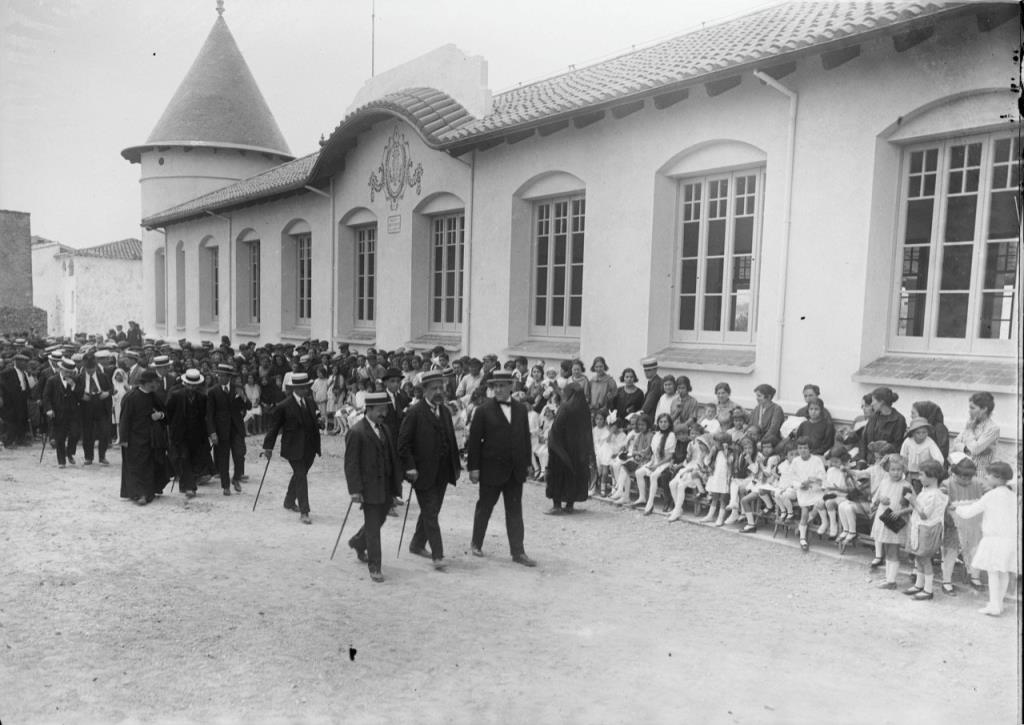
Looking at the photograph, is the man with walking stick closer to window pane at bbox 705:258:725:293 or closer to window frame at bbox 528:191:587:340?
window frame at bbox 528:191:587:340

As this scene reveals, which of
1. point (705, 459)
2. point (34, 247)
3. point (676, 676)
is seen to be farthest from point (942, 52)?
point (34, 247)

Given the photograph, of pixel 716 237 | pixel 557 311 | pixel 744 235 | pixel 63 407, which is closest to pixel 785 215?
pixel 744 235

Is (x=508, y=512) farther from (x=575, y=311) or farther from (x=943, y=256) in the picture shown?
(x=575, y=311)

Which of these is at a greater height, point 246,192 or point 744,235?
point 246,192

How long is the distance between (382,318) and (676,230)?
27.0 ft

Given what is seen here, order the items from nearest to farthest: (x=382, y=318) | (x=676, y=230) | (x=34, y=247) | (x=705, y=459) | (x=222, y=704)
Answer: (x=222, y=704) < (x=705, y=459) < (x=676, y=230) < (x=382, y=318) < (x=34, y=247)

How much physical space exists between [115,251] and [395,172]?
26.0 m

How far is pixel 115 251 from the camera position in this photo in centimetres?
3631

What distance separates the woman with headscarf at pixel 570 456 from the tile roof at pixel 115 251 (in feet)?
110

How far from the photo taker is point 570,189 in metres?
12.3

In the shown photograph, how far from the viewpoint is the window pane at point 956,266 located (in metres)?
7.94

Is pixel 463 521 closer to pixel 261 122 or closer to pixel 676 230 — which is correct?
pixel 676 230

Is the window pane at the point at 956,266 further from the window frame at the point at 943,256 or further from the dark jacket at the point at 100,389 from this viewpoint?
the dark jacket at the point at 100,389

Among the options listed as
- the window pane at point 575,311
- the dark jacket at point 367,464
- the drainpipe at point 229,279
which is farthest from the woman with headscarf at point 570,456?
the drainpipe at point 229,279
